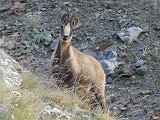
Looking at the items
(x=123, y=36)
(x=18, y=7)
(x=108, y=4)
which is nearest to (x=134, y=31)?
(x=123, y=36)

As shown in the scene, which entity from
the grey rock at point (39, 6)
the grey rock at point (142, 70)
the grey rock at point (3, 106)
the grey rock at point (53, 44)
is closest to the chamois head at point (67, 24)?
the grey rock at point (142, 70)

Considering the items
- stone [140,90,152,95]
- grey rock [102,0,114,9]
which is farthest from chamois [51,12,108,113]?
Result: grey rock [102,0,114,9]

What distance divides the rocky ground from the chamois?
79 centimetres

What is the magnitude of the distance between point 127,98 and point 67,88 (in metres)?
2.95

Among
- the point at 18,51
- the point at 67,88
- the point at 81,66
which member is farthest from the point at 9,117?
the point at 18,51

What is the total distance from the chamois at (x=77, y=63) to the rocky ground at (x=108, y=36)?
0.79 m

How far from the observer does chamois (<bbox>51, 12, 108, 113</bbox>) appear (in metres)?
Answer: 9.83

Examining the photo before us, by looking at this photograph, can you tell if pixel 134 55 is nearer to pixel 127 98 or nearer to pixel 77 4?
pixel 127 98

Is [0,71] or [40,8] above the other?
[0,71]

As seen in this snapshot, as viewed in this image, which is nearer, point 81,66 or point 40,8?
point 81,66

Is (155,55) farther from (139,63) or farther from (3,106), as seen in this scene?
(3,106)

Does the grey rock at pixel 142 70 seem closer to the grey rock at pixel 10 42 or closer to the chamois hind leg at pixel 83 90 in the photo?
the chamois hind leg at pixel 83 90

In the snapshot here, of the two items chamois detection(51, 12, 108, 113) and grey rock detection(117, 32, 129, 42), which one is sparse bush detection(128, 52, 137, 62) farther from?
chamois detection(51, 12, 108, 113)

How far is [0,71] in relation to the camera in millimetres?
7594
